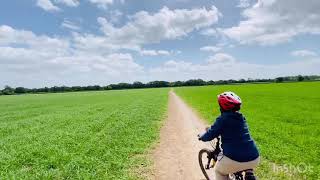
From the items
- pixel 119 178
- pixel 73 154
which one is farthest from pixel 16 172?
pixel 119 178

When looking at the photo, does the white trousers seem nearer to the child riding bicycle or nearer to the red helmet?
the child riding bicycle

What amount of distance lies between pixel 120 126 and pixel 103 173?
33.1 ft

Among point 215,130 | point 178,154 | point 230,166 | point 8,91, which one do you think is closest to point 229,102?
point 215,130

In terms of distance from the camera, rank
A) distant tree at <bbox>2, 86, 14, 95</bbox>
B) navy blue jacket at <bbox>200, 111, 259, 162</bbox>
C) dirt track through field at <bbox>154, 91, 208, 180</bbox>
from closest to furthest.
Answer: navy blue jacket at <bbox>200, 111, 259, 162</bbox> < dirt track through field at <bbox>154, 91, 208, 180</bbox> < distant tree at <bbox>2, 86, 14, 95</bbox>

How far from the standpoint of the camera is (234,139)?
5.81 m

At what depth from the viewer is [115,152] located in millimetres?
12375

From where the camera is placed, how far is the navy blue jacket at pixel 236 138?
5.77 metres

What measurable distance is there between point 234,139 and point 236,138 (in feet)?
0.12

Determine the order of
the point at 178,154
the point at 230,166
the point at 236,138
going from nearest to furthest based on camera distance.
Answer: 1. the point at 236,138
2. the point at 230,166
3. the point at 178,154

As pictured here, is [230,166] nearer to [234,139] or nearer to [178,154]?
[234,139]

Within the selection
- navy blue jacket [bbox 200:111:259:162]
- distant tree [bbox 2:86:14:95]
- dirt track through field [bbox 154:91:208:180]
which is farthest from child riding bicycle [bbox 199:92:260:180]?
distant tree [bbox 2:86:14:95]

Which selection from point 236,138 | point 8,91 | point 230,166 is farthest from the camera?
point 8,91

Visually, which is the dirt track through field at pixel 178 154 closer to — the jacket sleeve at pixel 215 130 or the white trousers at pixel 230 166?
the white trousers at pixel 230 166

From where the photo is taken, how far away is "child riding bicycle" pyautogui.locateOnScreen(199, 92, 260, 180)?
18.9 feet
